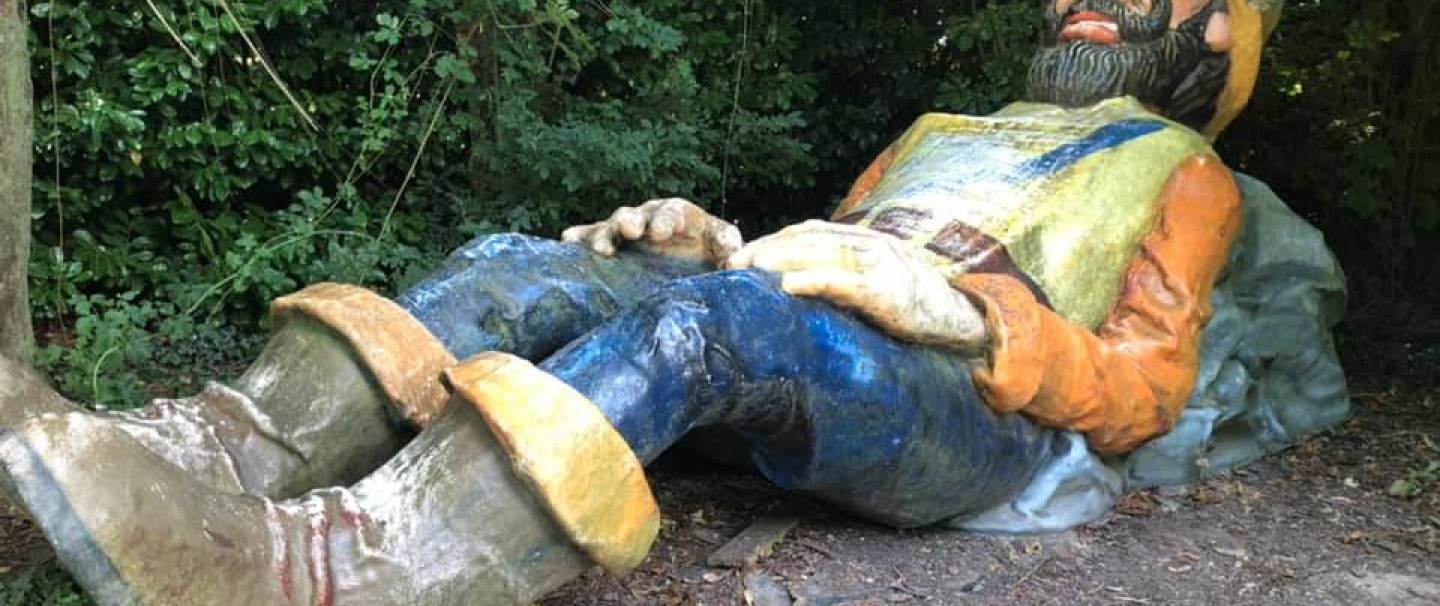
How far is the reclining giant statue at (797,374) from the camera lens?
1.67m

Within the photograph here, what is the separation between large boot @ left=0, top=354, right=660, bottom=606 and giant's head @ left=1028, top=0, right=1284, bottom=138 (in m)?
1.73

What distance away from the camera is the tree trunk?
8.07 ft

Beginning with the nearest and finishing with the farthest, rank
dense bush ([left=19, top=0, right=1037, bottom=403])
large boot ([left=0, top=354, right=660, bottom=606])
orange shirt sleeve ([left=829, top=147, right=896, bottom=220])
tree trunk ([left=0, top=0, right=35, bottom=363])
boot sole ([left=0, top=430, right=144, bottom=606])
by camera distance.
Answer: boot sole ([left=0, top=430, right=144, bottom=606]) → large boot ([left=0, top=354, right=660, bottom=606]) → tree trunk ([left=0, top=0, right=35, bottom=363]) → orange shirt sleeve ([left=829, top=147, right=896, bottom=220]) → dense bush ([left=19, top=0, right=1037, bottom=403])

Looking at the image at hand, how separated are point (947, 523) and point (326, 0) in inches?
110

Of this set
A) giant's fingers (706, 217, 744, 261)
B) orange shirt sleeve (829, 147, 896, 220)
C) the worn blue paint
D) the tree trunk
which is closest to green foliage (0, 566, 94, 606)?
the tree trunk

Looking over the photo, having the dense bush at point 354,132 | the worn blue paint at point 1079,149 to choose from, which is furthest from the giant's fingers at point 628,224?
the dense bush at point 354,132

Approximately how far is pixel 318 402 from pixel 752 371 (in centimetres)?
69

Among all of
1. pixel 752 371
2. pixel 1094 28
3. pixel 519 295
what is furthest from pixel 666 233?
pixel 1094 28

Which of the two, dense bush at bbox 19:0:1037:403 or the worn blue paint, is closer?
the worn blue paint

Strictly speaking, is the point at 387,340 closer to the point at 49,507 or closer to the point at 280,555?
the point at 280,555

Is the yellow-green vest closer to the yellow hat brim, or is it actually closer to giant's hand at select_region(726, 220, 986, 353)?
the yellow hat brim

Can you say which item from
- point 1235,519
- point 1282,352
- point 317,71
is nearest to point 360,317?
point 1235,519

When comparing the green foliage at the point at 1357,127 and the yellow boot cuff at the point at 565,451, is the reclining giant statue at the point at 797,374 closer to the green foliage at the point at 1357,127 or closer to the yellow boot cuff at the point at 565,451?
the yellow boot cuff at the point at 565,451

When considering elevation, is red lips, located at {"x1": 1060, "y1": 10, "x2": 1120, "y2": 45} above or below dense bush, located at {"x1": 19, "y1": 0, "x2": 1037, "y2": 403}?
above
